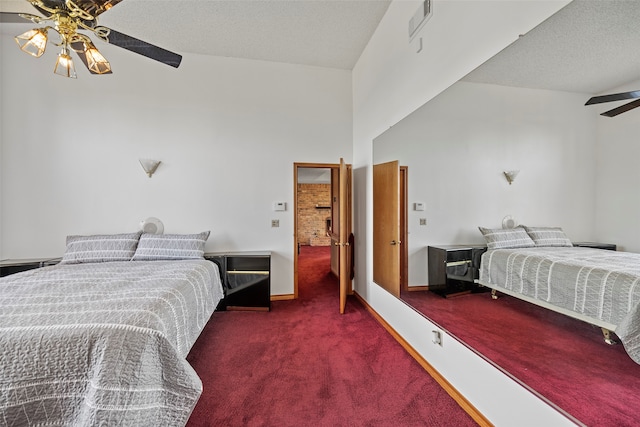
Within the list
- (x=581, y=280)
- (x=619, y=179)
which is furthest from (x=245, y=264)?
(x=619, y=179)

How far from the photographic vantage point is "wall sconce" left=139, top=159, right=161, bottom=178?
341cm

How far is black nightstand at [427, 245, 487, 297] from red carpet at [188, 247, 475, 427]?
709mm

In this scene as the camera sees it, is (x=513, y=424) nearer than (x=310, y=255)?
Yes

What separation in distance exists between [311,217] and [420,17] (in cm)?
784

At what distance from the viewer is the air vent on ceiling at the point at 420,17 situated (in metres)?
1.98

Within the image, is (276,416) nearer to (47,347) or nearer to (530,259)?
(47,347)

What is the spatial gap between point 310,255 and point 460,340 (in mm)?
5924

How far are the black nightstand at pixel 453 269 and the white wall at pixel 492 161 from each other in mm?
62

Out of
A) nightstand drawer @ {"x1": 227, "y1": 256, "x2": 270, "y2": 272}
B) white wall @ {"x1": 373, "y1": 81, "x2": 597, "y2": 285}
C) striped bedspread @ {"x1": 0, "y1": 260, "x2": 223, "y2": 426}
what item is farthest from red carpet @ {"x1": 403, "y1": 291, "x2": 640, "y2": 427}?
nightstand drawer @ {"x1": 227, "y1": 256, "x2": 270, "y2": 272}

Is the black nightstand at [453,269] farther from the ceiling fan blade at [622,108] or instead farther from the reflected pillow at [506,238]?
the ceiling fan blade at [622,108]

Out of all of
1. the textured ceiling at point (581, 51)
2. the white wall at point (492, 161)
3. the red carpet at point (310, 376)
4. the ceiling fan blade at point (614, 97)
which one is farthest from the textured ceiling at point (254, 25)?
the red carpet at point (310, 376)

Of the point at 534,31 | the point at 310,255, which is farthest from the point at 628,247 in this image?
the point at 310,255

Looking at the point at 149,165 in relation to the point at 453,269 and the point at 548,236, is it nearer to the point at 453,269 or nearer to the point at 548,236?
the point at 453,269

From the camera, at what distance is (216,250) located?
3.66m
